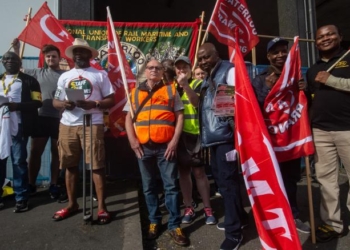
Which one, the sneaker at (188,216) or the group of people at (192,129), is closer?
the group of people at (192,129)

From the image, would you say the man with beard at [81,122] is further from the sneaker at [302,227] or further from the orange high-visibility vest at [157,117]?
the sneaker at [302,227]

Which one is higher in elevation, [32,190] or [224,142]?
[224,142]

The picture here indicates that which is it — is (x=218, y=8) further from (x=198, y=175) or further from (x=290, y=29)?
(x=290, y=29)

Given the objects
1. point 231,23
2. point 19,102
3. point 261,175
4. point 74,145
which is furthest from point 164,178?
point 231,23

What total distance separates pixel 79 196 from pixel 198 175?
189cm

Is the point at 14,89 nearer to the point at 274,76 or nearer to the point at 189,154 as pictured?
the point at 189,154

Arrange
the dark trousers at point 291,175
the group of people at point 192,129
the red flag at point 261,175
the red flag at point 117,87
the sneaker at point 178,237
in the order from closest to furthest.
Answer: the red flag at point 261,175 → the group of people at point 192,129 → the sneaker at point 178,237 → the dark trousers at point 291,175 → the red flag at point 117,87

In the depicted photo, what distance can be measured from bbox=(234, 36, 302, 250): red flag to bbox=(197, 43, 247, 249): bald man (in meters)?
0.22

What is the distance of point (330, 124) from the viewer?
3.29m

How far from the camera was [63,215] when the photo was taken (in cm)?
382

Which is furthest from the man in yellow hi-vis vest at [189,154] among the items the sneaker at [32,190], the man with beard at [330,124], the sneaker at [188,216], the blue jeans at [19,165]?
the sneaker at [32,190]

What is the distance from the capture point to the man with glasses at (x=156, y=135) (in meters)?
3.32

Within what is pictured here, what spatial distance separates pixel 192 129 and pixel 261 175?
1249 mm

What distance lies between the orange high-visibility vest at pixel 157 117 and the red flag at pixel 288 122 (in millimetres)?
957
